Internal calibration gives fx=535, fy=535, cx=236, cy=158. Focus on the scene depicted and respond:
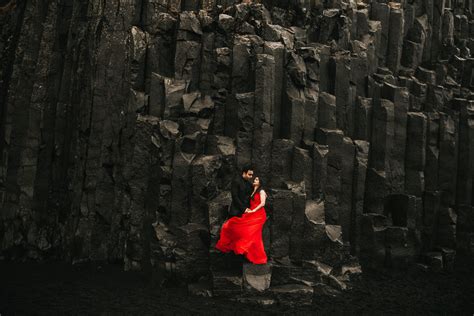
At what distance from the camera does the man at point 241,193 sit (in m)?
13.3

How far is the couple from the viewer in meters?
13.2

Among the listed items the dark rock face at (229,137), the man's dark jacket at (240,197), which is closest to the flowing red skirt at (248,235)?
the man's dark jacket at (240,197)

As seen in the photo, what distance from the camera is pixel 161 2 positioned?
1781 cm

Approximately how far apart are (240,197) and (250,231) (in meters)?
0.89

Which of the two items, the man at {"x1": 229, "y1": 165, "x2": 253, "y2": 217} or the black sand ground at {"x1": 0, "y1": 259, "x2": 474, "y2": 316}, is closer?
the black sand ground at {"x1": 0, "y1": 259, "x2": 474, "y2": 316}

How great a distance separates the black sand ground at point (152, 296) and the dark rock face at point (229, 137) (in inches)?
26.2

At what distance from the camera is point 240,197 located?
44.1ft

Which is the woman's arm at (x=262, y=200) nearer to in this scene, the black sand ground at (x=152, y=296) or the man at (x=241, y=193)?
the man at (x=241, y=193)

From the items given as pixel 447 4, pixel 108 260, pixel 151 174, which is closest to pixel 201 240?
pixel 151 174

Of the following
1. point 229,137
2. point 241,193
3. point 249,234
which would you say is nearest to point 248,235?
point 249,234

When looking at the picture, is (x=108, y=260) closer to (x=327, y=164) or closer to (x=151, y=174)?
(x=151, y=174)

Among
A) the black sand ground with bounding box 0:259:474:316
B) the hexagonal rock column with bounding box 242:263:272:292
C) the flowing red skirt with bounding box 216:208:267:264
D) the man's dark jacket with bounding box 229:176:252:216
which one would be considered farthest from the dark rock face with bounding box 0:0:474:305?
the man's dark jacket with bounding box 229:176:252:216

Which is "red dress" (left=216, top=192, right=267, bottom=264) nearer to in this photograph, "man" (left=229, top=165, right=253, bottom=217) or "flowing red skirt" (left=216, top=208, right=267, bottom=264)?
"flowing red skirt" (left=216, top=208, right=267, bottom=264)

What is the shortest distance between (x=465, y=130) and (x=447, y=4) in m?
6.43
